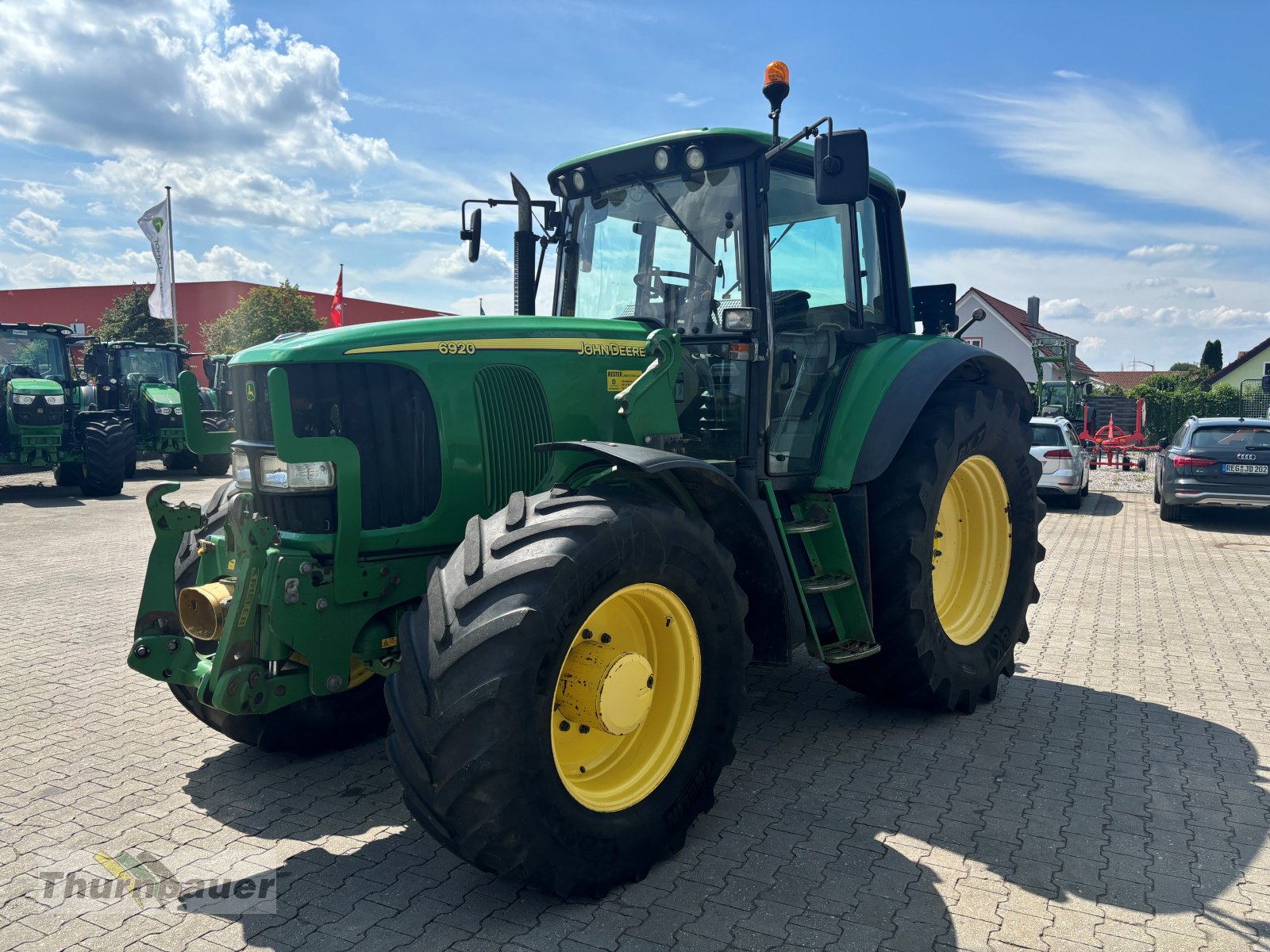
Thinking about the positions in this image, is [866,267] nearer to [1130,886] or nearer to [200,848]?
[1130,886]

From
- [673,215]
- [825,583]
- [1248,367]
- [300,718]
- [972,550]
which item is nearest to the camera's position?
[300,718]

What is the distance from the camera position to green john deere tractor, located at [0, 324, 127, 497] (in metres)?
14.6

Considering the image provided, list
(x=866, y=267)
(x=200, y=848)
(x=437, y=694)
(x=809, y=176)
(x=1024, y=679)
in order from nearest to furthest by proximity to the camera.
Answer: (x=437, y=694) < (x=200, y=848) < (x=809, y=176) < (x=866, y=267) < (x=1024, y=679)

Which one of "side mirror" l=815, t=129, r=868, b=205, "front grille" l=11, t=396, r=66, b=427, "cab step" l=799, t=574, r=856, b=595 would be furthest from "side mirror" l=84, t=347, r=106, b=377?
"side mirror" l=815, t=129, r=868, b=205

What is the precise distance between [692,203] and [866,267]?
1263 mm

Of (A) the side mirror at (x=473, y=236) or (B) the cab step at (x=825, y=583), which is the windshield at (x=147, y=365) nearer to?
(A) the side mirror at (x=473, y=236)

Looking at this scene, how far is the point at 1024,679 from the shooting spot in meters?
5.62

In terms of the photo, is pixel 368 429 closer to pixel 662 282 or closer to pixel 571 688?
pixel 571 688

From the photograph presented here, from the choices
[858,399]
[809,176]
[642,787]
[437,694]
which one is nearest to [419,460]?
[437,694]

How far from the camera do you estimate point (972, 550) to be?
535cm

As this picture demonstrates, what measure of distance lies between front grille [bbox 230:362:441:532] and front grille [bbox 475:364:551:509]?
0.68 feet

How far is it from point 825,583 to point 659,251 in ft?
5.71

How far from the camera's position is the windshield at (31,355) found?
15.5 metres

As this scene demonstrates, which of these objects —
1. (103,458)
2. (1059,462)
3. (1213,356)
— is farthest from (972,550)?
(1213,356)
